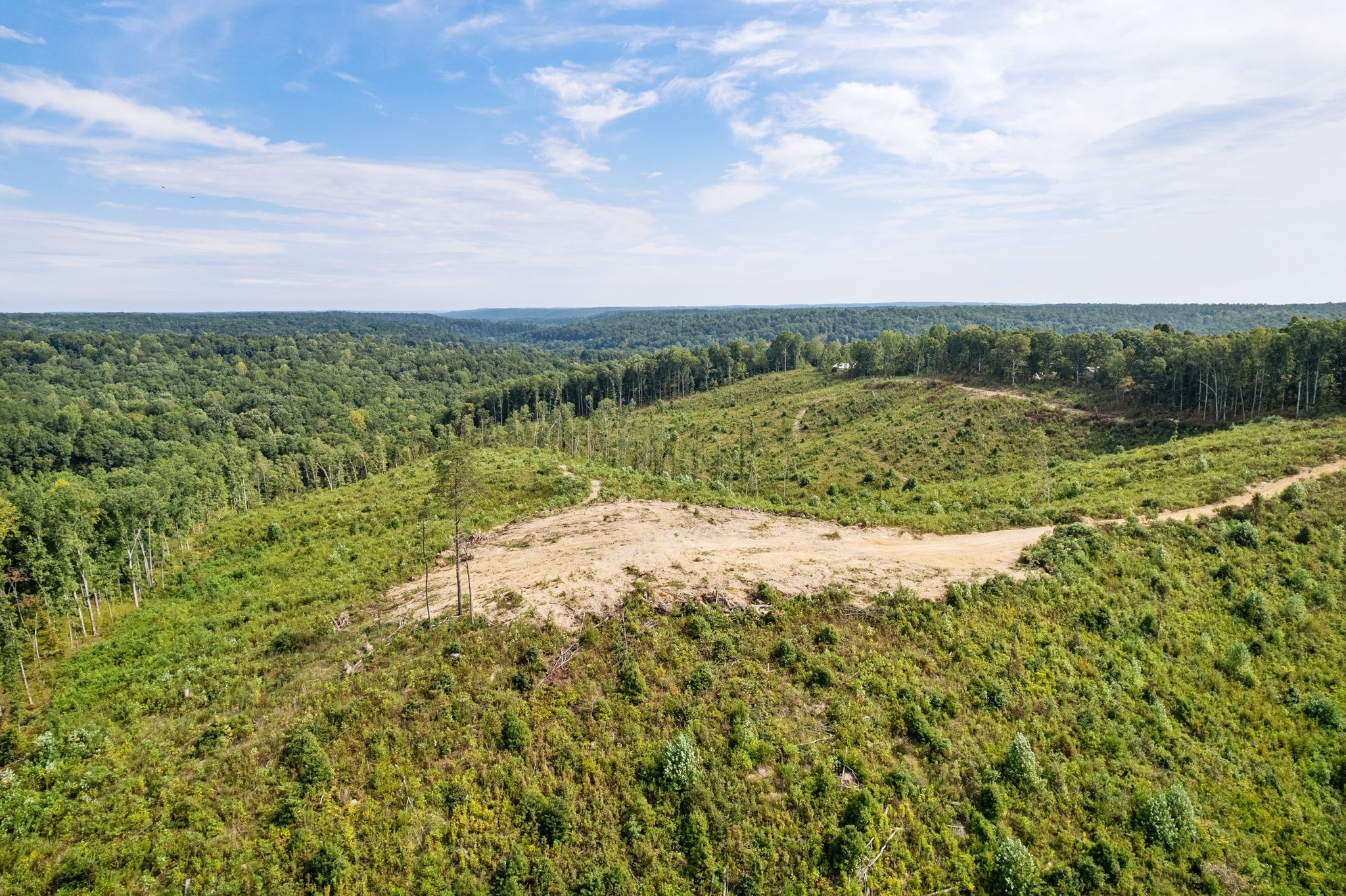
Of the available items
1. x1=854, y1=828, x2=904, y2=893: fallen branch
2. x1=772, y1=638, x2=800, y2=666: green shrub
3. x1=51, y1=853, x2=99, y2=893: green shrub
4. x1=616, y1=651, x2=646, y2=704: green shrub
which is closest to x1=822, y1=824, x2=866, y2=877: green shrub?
x1=854, y1=828, x2=904, y2=893: fallen branch

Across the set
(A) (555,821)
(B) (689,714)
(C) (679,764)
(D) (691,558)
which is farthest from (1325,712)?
(A) (555,821)

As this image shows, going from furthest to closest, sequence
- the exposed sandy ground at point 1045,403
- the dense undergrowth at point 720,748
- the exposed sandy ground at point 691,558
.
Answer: the exposed sandy ground at point 1045,403, the exposed sandy ground at point 691,558, the dense undergrowth at point 720,748

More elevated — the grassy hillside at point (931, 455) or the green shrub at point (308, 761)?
the grassy hillside at point (931, 455)

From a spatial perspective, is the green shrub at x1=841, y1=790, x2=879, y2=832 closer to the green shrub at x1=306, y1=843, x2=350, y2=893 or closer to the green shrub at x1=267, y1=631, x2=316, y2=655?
the green shrub at x1=306, y1=843, x2=350, y2=893

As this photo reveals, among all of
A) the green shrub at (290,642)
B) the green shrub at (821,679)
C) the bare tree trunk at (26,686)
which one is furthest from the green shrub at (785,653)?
the bare tree trunk at (26,686)

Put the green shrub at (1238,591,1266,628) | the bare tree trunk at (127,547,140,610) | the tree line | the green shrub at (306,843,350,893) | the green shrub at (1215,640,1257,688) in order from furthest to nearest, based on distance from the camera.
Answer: the tree line → the bare tree trunk at (127,547,140,610) → the green shrub at (1238,591,1266,628) → the green shrub at (1215,640,1257,688) → the green shrub at (306,843,350,893)

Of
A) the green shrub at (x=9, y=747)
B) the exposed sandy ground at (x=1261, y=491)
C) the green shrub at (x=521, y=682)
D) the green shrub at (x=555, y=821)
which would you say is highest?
the exposed sandy ground at (x=1261, y=491)

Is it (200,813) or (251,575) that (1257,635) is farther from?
(251,575)

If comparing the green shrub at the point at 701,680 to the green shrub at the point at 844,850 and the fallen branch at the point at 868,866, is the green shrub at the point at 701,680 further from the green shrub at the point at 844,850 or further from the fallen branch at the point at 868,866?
the fallen branch at the point at 868,866
